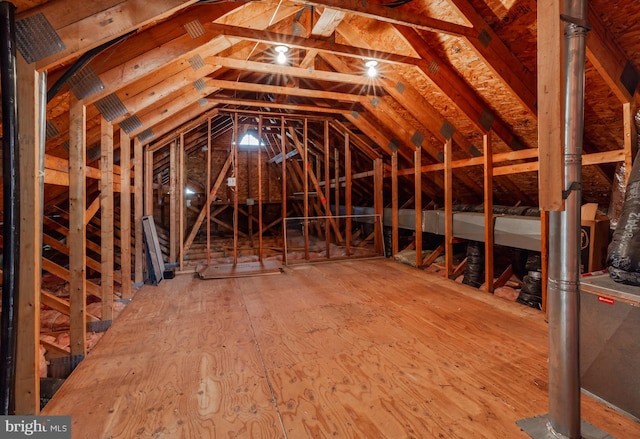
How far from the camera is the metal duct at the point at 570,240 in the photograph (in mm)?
1216

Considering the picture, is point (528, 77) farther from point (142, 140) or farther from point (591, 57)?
point (142, 140)

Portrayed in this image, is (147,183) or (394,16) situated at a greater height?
(394,16)

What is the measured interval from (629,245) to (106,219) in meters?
3.51

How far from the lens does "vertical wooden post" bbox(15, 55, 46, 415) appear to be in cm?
131

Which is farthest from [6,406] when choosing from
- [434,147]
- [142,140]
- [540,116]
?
[434,147]

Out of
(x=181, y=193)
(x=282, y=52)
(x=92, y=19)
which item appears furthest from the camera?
(x=181, y=193)

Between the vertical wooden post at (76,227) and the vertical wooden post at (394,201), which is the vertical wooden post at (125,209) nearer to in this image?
the vertical wooden post at (76,227)

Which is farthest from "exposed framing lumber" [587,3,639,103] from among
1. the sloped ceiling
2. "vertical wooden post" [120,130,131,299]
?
"vertical wooden post" [120,130,131,299]

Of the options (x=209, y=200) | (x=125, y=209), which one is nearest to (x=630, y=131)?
(x=125, y=209)

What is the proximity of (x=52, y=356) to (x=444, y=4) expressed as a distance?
396 cm

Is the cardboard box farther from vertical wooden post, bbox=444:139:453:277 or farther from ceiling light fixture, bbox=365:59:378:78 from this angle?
ceiling light fixture, bbox=365:59:378:78

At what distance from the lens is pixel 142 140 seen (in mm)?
3961

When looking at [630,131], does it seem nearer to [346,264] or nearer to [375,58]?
[375,58]

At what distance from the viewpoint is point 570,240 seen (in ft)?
3.99
